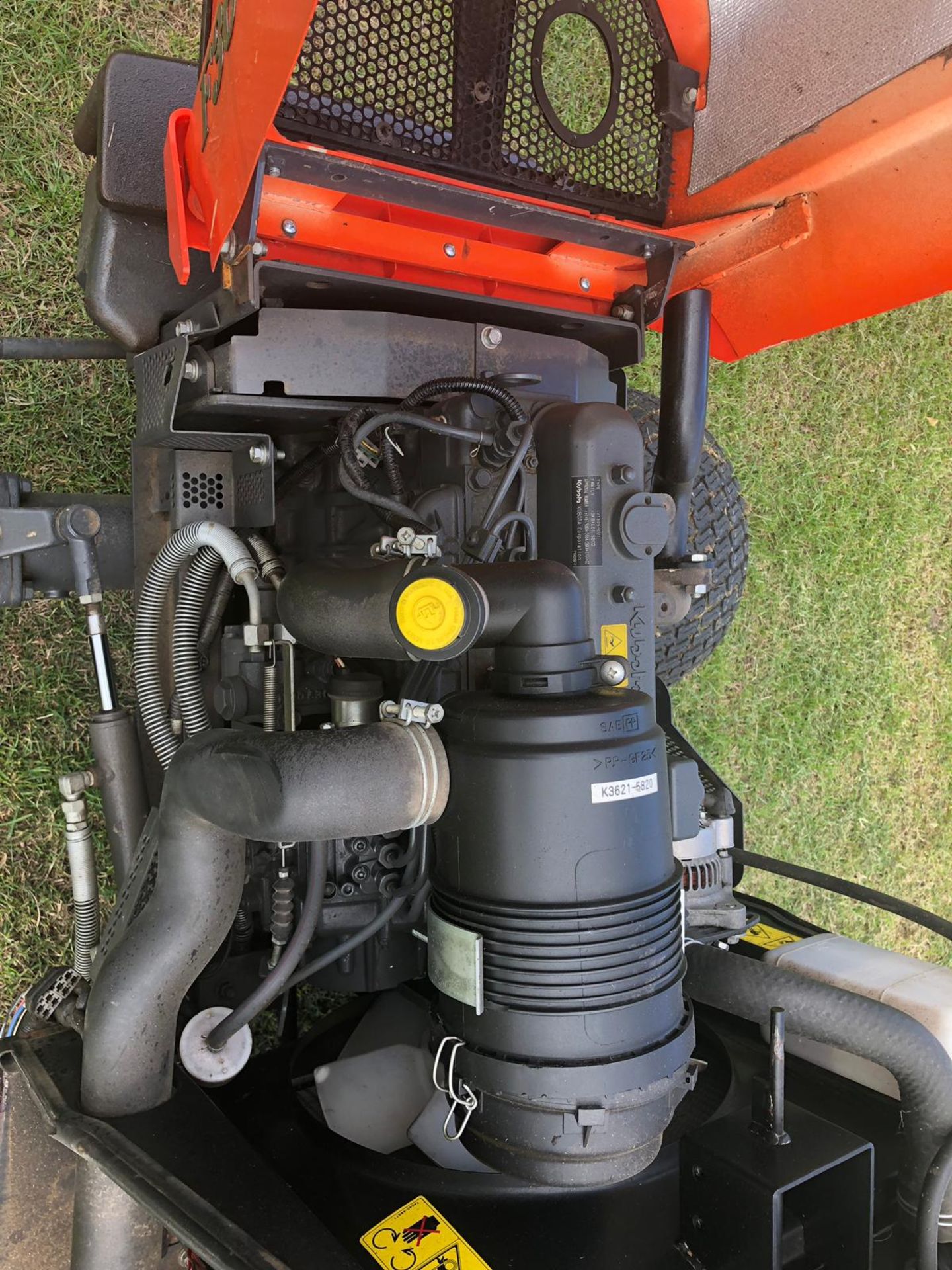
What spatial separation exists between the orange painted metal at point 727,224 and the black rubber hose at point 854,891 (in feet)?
3.54

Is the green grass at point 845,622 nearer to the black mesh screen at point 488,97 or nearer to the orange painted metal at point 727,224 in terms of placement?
the orange painted metal at point 727,224

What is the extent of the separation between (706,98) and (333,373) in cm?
74

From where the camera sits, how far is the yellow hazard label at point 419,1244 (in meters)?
1.35

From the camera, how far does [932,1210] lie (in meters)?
1.37

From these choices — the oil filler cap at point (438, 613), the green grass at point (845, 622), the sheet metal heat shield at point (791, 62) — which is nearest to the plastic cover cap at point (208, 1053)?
the oil filler cap at point (438, 613)

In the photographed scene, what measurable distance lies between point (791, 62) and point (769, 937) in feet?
5.02

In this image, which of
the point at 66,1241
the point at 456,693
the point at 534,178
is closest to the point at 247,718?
the point at 456,693

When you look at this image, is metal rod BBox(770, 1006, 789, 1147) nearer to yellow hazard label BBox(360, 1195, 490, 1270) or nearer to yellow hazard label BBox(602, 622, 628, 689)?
yellow hazard label BBox(360, 1195, 490, 1270)

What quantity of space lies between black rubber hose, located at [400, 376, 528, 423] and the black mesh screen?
0.95ft

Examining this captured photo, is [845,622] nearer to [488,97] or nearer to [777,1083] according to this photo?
[777,1083]

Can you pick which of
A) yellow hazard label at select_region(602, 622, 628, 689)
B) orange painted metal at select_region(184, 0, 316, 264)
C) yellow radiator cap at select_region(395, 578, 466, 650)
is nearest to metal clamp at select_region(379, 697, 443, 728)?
yellow radiator cap at select_region(395, 578, 466, 650)

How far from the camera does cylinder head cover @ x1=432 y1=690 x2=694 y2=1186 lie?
4.03ft

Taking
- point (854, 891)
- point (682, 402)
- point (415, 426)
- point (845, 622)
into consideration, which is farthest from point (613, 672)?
point (845, 622)

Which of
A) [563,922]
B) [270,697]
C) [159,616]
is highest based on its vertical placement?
[159,616]
